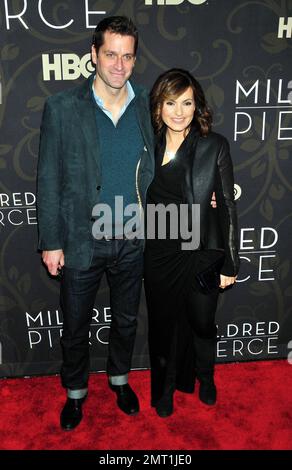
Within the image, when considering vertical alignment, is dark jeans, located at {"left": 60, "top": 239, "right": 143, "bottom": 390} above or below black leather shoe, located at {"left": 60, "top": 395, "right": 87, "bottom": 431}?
above

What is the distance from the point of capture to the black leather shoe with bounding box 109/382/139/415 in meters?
2.62

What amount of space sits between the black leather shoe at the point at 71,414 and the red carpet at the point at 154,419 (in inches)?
1.5

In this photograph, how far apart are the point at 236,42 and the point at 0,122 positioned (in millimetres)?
1309

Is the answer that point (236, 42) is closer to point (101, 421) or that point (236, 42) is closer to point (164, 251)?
point (164, 251)

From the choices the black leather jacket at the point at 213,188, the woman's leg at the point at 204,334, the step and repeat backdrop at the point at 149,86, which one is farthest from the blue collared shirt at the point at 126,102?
the woman's leg at the point at 204,334

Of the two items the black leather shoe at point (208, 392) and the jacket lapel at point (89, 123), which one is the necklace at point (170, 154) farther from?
the black leather shoe at point (208, 392)

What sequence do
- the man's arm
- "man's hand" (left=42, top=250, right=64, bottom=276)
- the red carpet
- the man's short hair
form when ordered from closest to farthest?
the man's short hair < the man's arm < "man's hand" (left=42, top=250, right=64, bottom=276) < the red carpet

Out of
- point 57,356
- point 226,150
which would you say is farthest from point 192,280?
point 57,356

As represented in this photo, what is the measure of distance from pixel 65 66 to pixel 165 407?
1.91 metres

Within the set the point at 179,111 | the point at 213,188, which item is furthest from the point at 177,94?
the point at 213,188

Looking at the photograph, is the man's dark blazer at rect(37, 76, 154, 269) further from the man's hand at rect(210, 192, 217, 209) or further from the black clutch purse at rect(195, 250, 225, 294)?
the black clutch purse at rect(195, 250, 225, 294)

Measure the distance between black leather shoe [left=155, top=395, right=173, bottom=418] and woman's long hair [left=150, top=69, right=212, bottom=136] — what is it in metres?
1.46

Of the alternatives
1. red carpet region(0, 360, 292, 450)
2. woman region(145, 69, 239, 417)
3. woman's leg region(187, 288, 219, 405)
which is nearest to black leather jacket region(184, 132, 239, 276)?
woman region(145, 69, 239, 417)

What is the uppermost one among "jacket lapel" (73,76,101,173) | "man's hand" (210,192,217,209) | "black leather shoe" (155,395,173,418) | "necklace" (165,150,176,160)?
"jacket lapel" (73,76,101,173)
